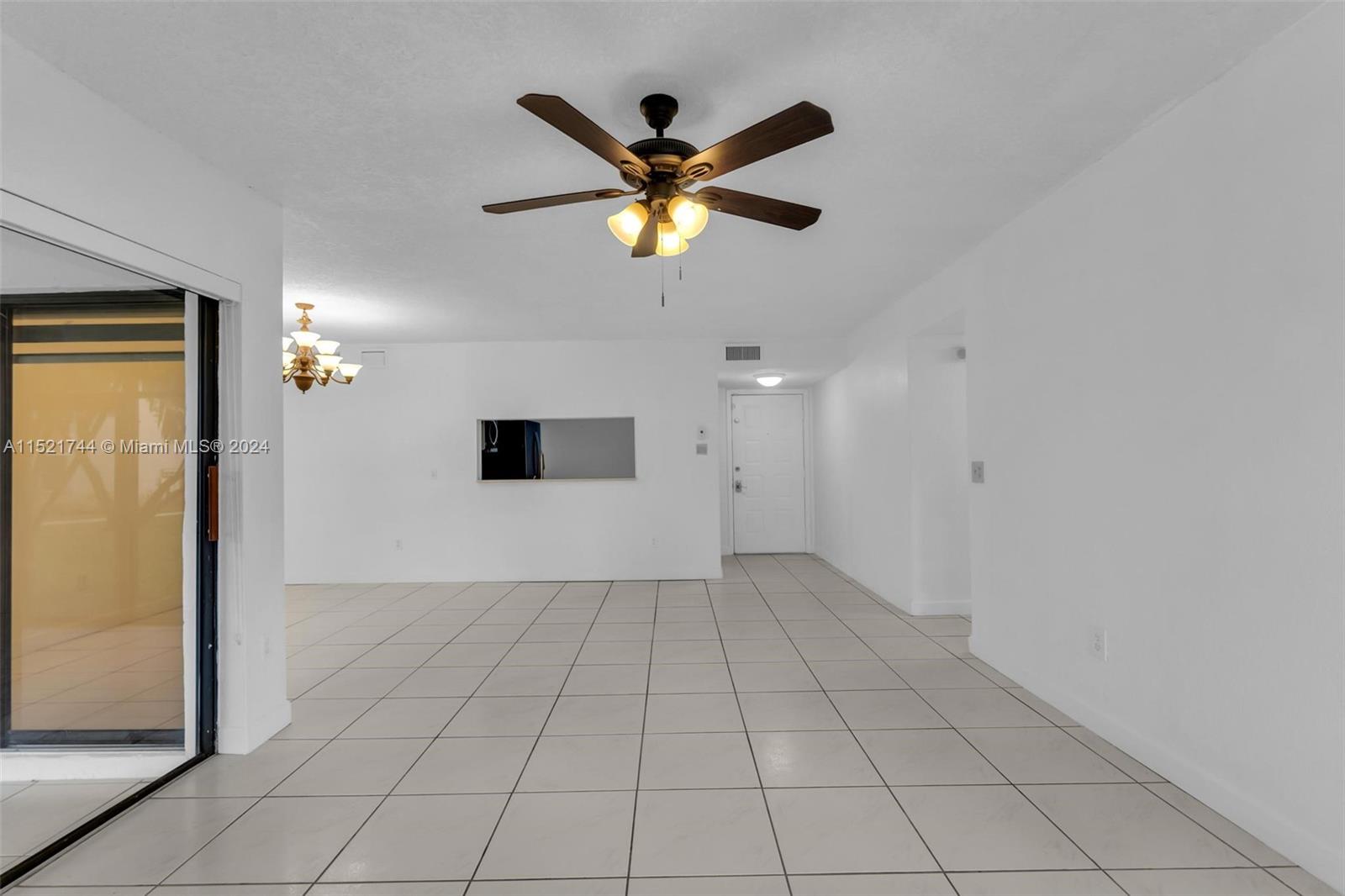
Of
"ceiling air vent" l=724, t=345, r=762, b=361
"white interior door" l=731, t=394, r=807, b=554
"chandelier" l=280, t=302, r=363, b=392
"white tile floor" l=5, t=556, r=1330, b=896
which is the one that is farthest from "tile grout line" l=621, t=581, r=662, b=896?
"white interior door" l=731, t=394, r=807, b=554

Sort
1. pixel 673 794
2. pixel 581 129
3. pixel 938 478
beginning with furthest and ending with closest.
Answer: pixel 938 478 < pixel 673 794 < pixel 581 129

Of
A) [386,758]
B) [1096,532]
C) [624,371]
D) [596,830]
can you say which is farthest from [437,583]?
[1096,532]

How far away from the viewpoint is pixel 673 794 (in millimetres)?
2354

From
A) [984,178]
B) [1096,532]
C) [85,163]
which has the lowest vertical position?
[1096,532]

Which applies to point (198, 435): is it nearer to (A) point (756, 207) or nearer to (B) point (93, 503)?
(B) point (93, 503)

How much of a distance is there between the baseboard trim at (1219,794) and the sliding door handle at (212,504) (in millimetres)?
4003

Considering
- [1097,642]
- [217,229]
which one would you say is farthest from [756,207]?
[1097,642]

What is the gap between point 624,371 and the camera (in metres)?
6.69

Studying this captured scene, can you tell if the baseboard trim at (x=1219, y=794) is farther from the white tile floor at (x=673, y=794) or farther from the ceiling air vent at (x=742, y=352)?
the ceiling air vent at (x=742, y=352)

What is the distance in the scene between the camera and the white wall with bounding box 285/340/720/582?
21.9 ft

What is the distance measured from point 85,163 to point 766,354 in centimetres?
555

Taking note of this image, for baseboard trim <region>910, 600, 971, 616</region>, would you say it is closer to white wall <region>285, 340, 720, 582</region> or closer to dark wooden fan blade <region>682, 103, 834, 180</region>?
white wall <region>285, 340, 720, 582</region>

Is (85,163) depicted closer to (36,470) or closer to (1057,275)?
(36,470)

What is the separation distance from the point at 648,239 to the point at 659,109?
44 cm
